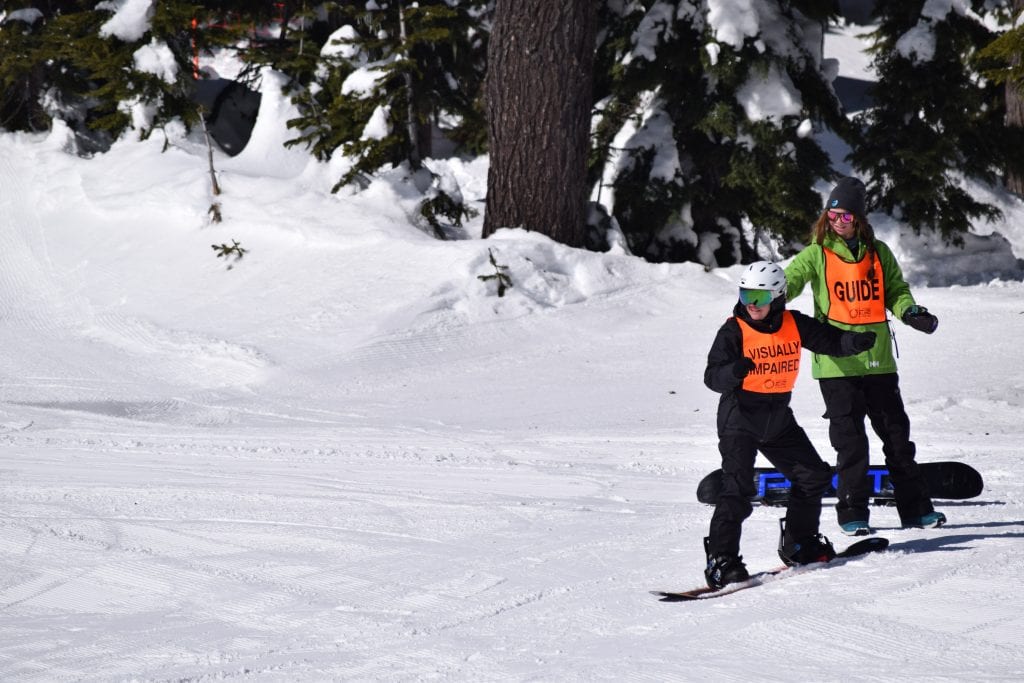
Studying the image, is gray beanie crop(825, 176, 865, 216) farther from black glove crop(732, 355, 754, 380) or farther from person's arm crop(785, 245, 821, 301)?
black glove crop(732, 355, 754, 380)

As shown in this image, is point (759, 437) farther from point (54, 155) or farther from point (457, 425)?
point (54, 155)

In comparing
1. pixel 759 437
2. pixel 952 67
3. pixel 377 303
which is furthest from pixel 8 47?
pixel 759 437

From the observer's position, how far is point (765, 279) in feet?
16.3

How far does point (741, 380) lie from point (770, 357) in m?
0.19

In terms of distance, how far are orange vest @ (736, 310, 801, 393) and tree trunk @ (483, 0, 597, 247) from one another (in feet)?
24.6

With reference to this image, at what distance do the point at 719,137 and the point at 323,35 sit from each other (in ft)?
20.3

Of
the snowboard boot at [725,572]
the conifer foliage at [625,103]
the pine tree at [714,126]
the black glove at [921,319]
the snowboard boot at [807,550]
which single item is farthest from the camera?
the pine tree at [714,126]

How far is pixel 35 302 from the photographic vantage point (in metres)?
13.3

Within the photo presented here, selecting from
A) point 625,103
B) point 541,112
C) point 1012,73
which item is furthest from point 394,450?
point 625,103

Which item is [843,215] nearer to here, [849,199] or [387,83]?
[849,199]

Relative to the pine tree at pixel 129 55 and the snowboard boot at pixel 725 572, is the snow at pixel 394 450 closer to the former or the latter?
the snowboard boot at pixel 725 572

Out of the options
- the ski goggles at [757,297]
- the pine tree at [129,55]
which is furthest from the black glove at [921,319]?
the pine tree at [129,55]

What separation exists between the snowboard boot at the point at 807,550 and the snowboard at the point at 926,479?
0.25 meters

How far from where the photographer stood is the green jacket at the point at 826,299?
5.73 m
